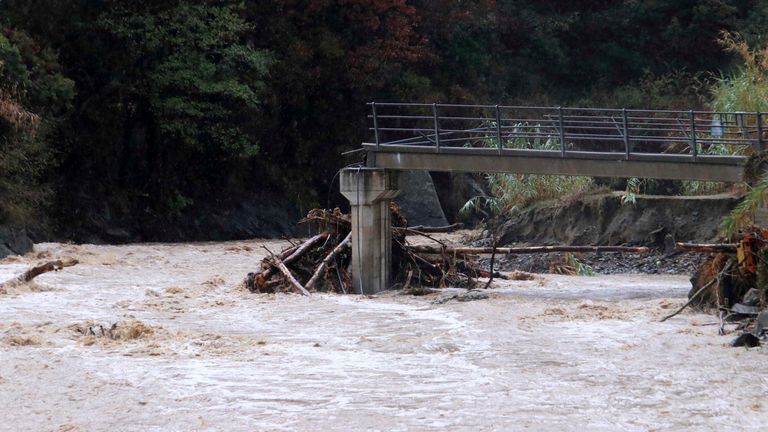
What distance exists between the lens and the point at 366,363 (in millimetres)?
15445

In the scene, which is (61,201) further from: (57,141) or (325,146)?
(325,146)

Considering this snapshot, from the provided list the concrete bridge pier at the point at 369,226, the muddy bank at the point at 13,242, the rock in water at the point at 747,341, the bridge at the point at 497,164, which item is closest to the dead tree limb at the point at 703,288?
the rock in water at the point at 747,341

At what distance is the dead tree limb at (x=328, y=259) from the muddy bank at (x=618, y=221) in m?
8.27

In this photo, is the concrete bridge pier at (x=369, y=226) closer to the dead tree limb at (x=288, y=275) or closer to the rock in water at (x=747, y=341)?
the dead tree limb at (x=288, y=275)

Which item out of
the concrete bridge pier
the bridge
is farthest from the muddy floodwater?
the bridge

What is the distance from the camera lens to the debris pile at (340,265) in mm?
23688

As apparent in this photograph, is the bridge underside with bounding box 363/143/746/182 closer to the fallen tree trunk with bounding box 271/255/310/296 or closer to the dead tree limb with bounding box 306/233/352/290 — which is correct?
the dead tree limb with bounding box 306/233/352/290

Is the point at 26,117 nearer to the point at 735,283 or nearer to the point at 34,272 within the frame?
the point at 34,272

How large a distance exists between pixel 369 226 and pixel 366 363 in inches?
335

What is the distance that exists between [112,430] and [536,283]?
14.9 m

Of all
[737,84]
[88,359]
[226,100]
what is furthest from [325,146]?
[88,359]

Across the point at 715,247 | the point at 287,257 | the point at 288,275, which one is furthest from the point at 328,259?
the point at 715,247

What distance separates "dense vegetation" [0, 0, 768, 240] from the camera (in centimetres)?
3394

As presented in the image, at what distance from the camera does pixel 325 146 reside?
137 feet
